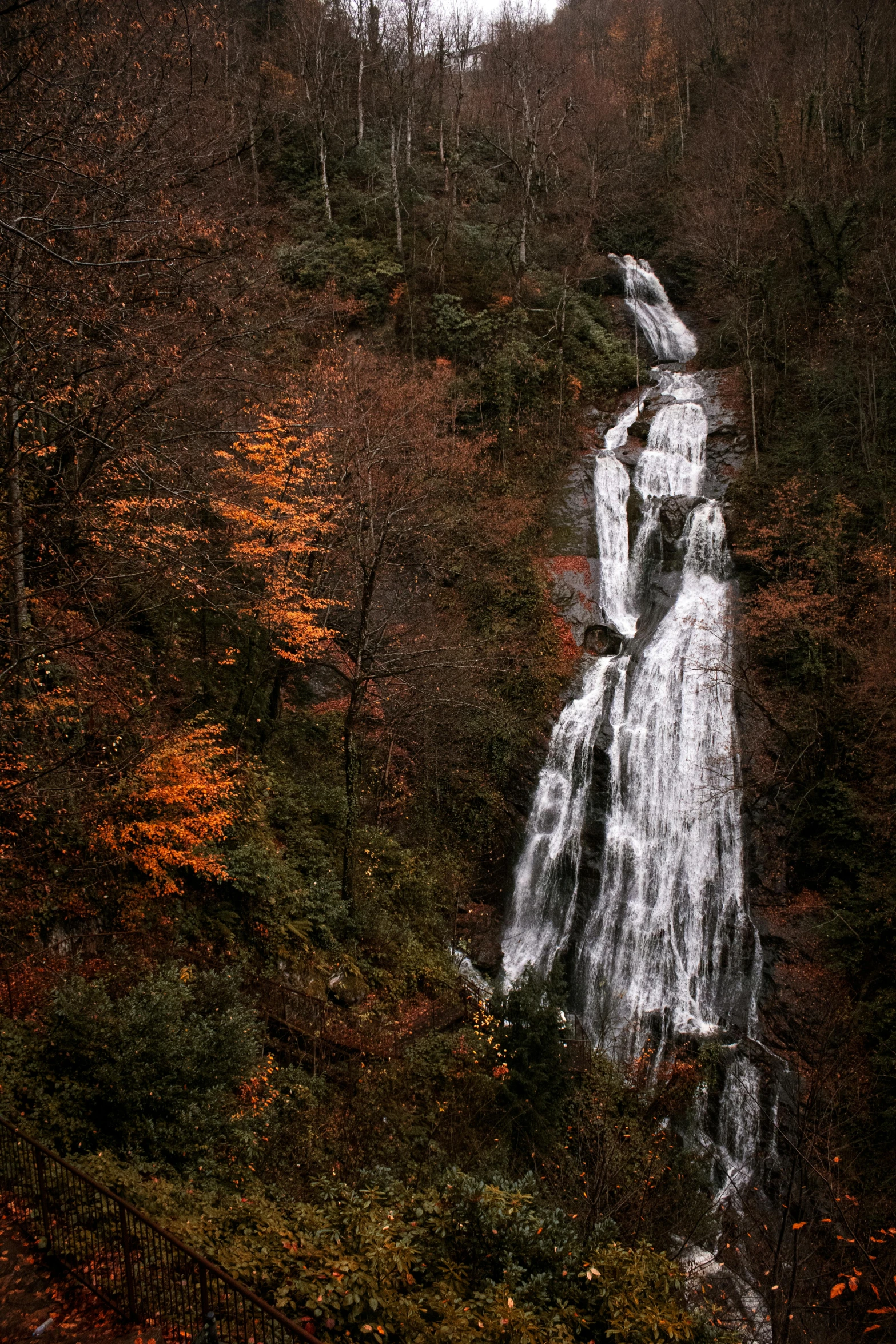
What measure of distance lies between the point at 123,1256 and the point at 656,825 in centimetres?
1298

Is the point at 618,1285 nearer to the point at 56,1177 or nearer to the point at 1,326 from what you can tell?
the point at 56,1177

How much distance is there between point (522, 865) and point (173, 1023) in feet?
35.5

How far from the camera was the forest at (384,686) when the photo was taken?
20.9 feet

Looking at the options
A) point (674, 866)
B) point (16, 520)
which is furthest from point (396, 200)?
point (674, 866)

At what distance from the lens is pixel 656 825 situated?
15.8 metres

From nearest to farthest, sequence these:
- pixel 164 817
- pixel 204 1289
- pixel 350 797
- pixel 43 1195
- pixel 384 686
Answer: pixel 204 1289 → pixel 43 1195 → pixel 164 817 → pixel 350 797 → pixel 384 686

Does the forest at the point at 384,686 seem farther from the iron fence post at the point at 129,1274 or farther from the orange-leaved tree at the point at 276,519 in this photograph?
the iron fence post at the point at 129,1274

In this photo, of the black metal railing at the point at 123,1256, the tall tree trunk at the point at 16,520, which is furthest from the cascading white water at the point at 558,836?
the tall tree trunk at the point at 16,520

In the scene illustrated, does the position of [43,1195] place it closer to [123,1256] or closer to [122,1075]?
[123,1256]

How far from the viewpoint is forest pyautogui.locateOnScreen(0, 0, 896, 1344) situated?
6383mm

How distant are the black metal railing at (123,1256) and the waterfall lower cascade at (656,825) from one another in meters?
8.24

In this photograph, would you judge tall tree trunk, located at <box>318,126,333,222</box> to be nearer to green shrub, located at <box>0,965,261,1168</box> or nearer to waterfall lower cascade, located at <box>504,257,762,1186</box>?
waterfall lower cascade, located at <box>504,257,762,1186</box>

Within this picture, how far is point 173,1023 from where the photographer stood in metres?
6.80

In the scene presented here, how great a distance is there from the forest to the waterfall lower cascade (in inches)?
22.0
